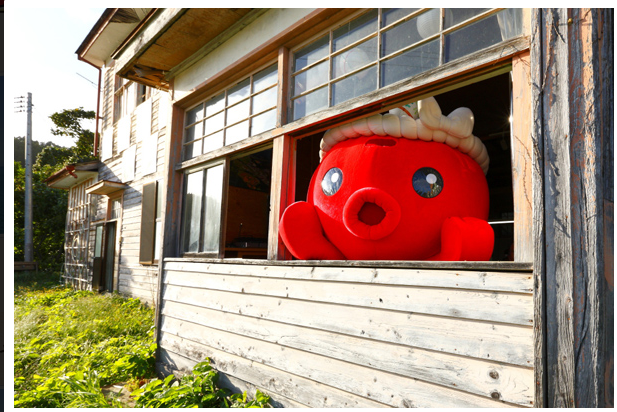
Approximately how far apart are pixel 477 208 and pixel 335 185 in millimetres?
1168

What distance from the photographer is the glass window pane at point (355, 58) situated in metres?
3.39

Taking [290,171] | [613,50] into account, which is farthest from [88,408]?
[613,50]

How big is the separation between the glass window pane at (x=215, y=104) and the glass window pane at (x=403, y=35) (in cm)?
231

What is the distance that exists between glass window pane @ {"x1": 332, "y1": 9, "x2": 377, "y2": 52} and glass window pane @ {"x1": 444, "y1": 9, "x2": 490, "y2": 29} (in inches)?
25.6

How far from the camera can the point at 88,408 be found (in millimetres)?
3611

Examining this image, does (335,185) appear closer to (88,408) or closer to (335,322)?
(335,322)

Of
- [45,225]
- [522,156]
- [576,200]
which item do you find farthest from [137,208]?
[45,225]

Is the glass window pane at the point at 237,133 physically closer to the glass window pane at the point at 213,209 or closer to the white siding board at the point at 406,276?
the glass window pane at the point at 213,209

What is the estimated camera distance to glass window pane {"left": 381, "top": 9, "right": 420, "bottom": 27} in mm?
3176

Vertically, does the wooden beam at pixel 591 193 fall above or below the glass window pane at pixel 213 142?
below

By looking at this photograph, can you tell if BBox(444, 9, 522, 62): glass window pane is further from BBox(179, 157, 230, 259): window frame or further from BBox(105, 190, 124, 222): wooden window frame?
BBox(105, 190, 124, 222): wooden window frame

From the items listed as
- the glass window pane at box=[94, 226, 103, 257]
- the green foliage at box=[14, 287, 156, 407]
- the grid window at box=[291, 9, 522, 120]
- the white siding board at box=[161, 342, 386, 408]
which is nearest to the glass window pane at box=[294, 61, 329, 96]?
the grid window at box=[291, 9, 522, 120]

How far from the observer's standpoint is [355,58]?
3510 millimetres

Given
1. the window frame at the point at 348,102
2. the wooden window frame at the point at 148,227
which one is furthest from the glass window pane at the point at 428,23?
the wooden window frame at the point at 148,227
